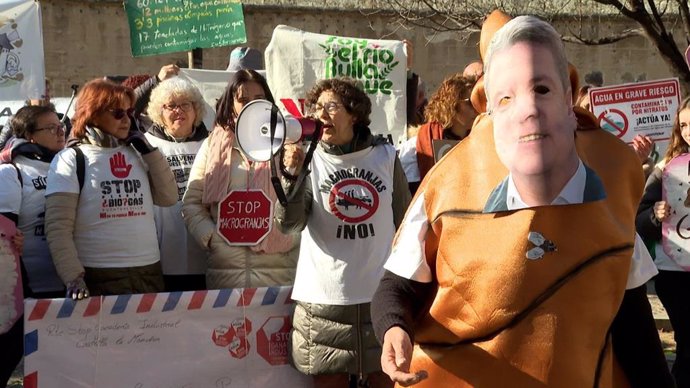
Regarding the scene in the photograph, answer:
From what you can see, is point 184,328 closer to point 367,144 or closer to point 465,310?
point 367,144

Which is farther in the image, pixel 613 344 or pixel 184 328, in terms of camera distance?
pixel 184 328

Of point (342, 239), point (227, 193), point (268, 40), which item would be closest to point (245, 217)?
point (227, 193)

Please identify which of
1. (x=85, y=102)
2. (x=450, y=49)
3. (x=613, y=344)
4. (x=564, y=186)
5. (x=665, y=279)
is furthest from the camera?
(x=450, y=49)

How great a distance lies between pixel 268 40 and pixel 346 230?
13.6 meters

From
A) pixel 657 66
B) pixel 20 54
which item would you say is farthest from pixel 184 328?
pixel 657 66

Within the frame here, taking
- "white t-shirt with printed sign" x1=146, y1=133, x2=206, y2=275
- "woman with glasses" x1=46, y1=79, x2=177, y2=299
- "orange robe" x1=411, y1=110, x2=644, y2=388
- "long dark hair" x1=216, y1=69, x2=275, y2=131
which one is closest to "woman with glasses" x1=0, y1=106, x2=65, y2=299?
"woman with glasses" x1=46, y1=79, x2=177, y2=299

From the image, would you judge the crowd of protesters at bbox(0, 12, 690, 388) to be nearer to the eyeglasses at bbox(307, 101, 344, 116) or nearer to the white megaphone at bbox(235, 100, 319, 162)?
the eyeglasses at bbox(307, 101, 344, 116)

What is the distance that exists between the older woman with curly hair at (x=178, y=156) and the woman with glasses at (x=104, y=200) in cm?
40

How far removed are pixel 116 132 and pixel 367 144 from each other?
1376 mm

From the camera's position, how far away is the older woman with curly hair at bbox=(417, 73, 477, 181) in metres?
6.13

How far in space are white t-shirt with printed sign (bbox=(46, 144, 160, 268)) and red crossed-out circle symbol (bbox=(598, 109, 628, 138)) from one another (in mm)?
3774

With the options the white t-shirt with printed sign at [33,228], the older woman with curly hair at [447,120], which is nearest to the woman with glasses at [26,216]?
the white t-shirt with printed sign at [33,228]

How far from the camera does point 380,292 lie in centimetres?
276

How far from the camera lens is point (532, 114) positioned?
8.09 feet
